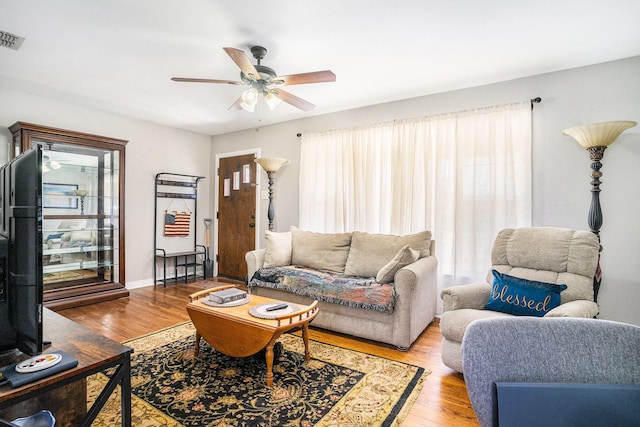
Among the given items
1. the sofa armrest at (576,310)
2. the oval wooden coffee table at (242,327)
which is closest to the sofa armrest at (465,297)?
the sofa armrest at (576,310)

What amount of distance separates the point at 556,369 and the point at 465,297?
1.51 metres

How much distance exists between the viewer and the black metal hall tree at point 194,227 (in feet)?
16.0

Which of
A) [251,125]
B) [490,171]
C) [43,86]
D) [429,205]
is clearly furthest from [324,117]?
[43,86]

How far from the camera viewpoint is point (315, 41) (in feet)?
Answer: 8.27

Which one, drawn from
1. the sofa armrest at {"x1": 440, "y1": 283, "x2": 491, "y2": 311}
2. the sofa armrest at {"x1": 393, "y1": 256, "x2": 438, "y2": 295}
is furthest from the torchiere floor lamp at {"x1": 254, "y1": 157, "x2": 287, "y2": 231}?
the sofa armrest at {"x1": 440, "y1": 283, "x2": 491, "y2": 311}

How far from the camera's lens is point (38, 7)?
2102 millimetres

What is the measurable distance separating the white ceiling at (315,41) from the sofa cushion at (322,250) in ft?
5.48

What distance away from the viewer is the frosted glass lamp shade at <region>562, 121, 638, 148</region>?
2.39m

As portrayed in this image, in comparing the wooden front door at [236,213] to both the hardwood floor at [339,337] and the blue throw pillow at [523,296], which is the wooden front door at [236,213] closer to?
the hardwood floor at [339,337]

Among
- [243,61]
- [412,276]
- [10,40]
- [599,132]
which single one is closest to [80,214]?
[10,40]

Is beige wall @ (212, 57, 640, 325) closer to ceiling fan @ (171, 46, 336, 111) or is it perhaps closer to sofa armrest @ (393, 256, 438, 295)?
sofa armrest @ (393, 256, 438, 295)

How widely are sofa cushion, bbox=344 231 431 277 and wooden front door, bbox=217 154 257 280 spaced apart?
2.11 m

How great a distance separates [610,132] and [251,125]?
427 centimetres

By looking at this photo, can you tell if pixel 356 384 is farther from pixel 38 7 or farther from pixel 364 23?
pixel 38 7
